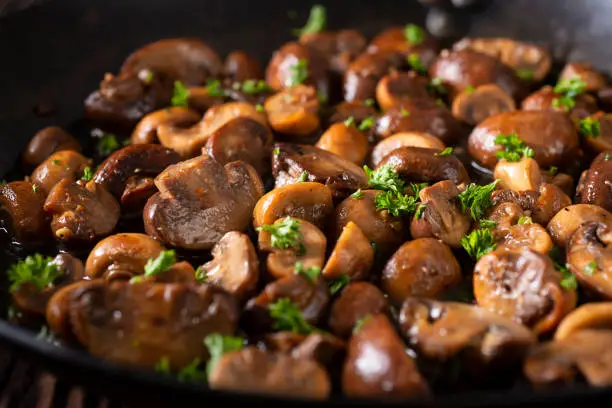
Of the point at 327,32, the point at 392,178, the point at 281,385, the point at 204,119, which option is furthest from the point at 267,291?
the point at 327,32

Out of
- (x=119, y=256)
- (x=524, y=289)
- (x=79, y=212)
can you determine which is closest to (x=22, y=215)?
(x=79, y=212)

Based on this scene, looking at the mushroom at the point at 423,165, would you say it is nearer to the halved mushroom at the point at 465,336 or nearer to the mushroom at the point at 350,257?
the mushroom at the point at 350,257

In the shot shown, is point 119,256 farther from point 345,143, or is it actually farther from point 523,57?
point 523,57

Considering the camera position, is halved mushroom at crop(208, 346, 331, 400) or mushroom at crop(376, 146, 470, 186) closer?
halved mushroom at crop(208, 346, 331, 400)

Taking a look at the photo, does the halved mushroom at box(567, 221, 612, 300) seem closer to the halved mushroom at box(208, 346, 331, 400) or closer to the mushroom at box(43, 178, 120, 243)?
the halved mushroom at box(208, 346, 331, 400)

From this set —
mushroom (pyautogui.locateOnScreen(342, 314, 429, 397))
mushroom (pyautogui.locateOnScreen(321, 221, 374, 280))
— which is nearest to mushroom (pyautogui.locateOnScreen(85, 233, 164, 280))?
mushroom (pyautogui.locateOnScreen(321, 221, 374, 280))

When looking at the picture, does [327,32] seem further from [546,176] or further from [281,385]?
[281,385]
